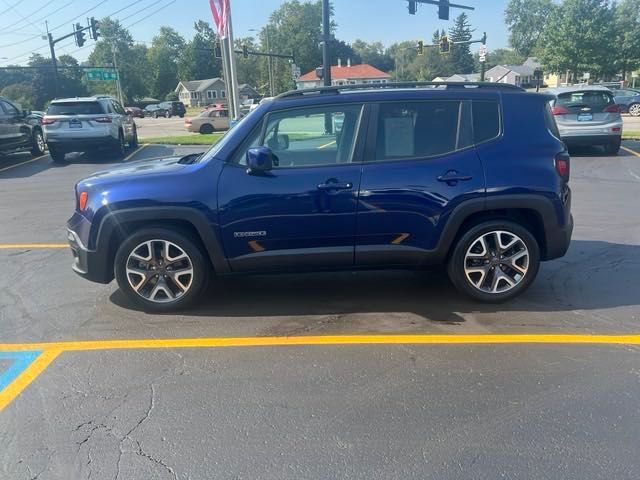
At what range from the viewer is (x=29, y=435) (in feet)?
9.41

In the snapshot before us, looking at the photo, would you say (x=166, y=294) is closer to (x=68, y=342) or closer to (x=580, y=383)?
(x=68, y=342)

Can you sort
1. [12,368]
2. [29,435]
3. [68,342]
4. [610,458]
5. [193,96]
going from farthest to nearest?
1. [193,96]
2. [68,342]
3. [12,368]
4. [29,435]
5. [610,458]

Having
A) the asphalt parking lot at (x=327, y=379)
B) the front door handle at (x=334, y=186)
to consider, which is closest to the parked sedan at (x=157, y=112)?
the asphalt parking lot at (x=327, y=379)

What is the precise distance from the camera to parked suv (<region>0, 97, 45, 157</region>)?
1454 cm

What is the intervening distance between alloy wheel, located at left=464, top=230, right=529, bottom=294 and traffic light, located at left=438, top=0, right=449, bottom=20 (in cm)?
1860

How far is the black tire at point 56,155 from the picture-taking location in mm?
15211

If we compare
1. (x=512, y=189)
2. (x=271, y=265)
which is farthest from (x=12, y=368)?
(x=512, y=189)

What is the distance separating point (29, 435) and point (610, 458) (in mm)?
3024

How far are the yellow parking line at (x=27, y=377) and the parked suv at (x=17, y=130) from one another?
13.0 m

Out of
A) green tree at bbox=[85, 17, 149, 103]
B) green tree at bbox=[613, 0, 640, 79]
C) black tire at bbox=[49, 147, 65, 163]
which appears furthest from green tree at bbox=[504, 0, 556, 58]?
black tire at bbox=[49, 147, 65, 163]

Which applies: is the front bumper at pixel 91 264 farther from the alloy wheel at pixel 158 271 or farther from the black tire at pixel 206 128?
the black tire at pixel 206 128

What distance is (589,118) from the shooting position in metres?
13.4

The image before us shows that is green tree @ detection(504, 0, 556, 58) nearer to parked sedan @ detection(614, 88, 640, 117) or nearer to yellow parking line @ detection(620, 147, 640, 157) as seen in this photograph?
parked sedan @ detection(614, 88, 640, 117)

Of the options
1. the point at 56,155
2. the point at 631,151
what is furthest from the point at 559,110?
the point at 56,155
